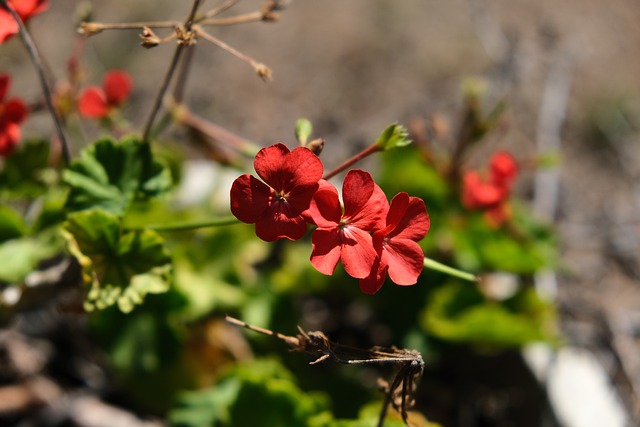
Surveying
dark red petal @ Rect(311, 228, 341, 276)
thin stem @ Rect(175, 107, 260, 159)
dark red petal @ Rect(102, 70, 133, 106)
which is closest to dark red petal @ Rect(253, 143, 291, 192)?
dark red petal @ Rect(311, 228, 341, 276)

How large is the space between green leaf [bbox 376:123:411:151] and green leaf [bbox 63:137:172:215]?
503mm

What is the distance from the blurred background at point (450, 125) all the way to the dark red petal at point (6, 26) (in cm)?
95

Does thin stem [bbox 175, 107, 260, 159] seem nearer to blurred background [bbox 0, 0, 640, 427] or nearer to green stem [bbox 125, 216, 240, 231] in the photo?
green stem [bbox 125, 216, 240, 231]

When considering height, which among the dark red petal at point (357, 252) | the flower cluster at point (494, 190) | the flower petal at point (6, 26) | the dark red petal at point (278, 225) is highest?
the flower petal at point (6, 26)

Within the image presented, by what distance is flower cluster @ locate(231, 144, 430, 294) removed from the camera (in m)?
1.15

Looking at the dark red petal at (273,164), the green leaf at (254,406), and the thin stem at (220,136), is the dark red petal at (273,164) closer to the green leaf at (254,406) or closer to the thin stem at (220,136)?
the thin stem at (220,136)

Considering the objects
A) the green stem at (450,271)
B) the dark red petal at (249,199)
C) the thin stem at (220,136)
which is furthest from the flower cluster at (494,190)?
the dark red petal at (249,199)

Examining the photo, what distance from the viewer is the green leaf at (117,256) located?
1384mm

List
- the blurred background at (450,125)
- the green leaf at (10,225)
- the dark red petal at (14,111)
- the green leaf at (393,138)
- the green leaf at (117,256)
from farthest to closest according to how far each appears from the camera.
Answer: the blurred background at (450,125)
the green leaf at (10,225)
the dark red petal at (14,111)
the green leaf at (117,256)
the green leaf at (393,138)

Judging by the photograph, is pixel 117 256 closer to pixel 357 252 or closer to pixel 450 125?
pixel 357 252

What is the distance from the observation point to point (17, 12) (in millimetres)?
1406

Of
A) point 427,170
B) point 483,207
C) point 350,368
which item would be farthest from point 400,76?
point 350,368

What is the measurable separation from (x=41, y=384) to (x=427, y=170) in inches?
58.7

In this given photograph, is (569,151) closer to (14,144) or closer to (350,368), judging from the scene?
(350,368)
